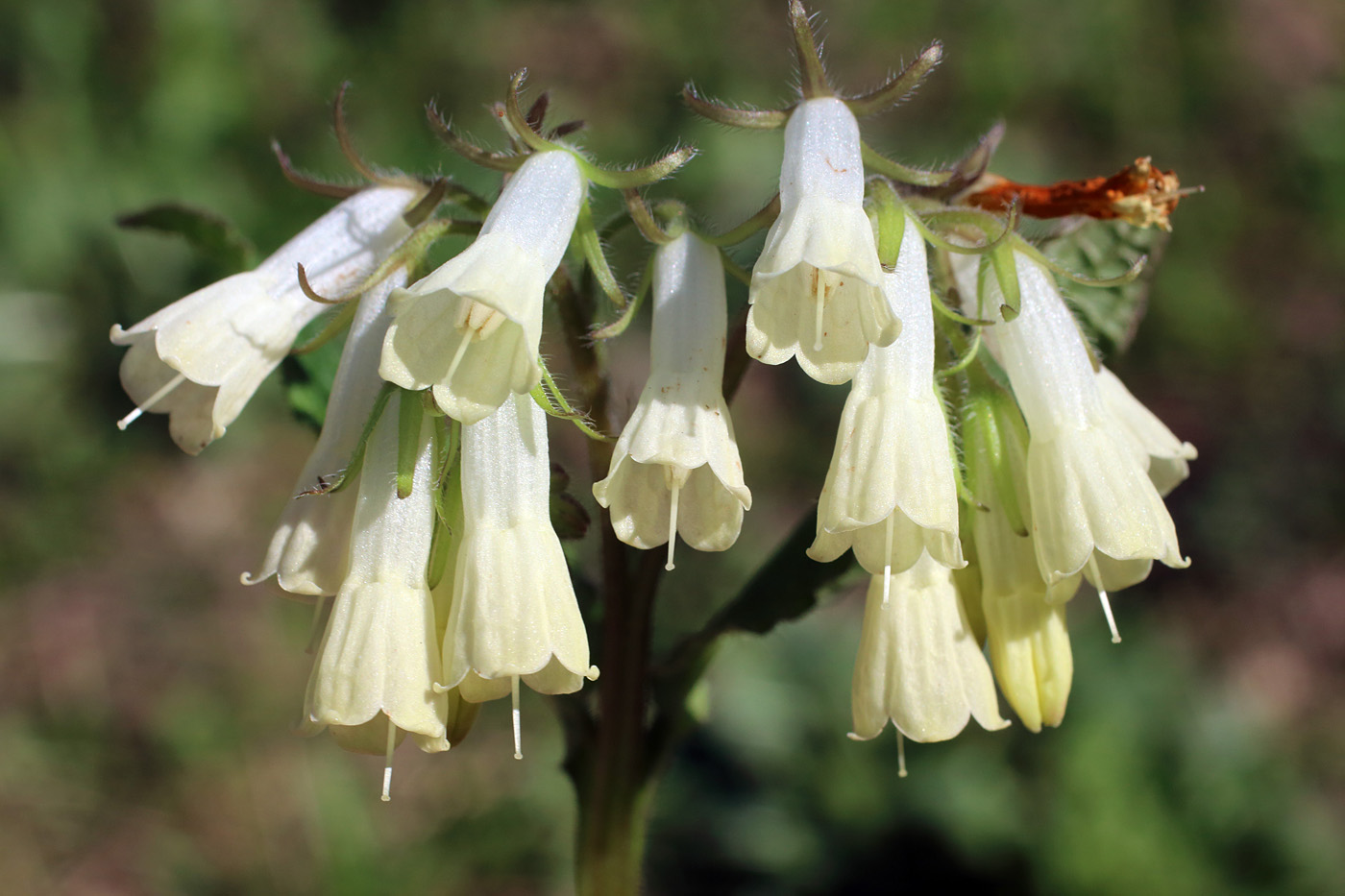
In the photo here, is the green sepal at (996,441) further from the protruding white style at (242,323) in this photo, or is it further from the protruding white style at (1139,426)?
the protruding white style at (242,323)

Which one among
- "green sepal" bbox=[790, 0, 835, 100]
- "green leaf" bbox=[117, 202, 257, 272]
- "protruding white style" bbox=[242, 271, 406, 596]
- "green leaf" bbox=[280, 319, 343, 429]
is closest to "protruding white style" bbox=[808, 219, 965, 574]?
"green sepal" bbox=[790, 0, 835, 100]

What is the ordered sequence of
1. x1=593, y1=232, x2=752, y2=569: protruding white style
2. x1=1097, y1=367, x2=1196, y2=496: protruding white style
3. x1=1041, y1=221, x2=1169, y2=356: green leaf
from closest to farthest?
x1=593, y1=232, x2=752, y2=569: protruding white style → x1=1097, y1=367, x2=1196, y2=496: protruding white style → x1=1041, y1=221, x2=1169, y2=356: green leaf

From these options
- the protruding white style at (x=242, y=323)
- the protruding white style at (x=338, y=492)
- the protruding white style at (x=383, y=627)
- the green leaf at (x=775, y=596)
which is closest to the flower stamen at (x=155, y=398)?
the protruding white style at (x=242, y=323)

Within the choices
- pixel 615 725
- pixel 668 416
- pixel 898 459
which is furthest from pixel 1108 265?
pixel 615 725

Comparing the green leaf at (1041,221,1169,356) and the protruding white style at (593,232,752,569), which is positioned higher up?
the green leaf at (1041,221,1169,356)

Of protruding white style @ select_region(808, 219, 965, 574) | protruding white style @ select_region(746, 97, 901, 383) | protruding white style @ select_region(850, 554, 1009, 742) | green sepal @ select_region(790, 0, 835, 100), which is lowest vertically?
protruding white style @ select_region(850, 554, 1009, 742)

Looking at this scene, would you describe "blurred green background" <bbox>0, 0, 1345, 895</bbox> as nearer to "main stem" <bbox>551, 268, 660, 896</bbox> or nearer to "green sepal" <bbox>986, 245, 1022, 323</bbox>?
"main stem" <bbox>551, 268, 660, 896</bbox>

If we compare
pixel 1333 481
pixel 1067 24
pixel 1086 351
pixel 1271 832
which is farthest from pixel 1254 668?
pixel 1086 351

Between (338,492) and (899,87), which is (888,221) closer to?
(899,87)
